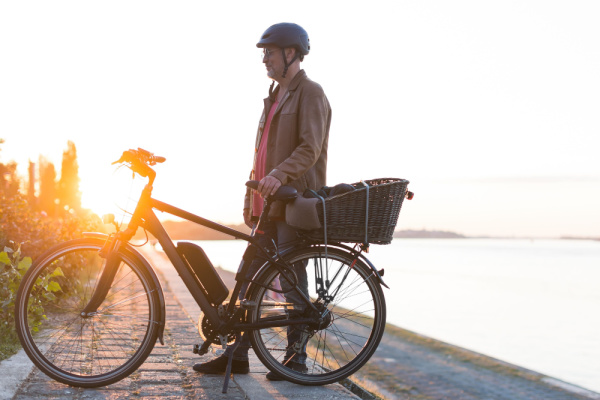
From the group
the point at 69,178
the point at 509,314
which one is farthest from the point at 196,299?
the point at 509,314

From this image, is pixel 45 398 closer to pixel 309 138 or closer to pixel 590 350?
pixel 309 138

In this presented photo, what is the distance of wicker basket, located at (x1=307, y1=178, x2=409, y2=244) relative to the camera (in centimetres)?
327

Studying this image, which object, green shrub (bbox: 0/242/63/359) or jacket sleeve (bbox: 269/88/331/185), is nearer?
jacket sleeve (bbox: 269/88/331/185)

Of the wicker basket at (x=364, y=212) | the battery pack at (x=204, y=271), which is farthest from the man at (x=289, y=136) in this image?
the wicker basket at (x=364, y=212)

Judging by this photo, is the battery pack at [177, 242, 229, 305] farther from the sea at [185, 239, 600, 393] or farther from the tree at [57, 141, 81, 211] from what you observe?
the tree at [57, 141, 81, 211]

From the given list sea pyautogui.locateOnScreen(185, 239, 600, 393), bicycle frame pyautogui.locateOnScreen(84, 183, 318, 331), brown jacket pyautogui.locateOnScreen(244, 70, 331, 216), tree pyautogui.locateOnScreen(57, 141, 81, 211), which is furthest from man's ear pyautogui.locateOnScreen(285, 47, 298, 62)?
tree pyautogui.locateOnScreen(57, 141, 81, 211)

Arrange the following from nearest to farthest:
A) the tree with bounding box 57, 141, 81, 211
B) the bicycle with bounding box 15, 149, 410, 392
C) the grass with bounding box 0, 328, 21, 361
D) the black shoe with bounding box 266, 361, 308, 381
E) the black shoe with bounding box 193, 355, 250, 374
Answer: the bicycle with bounding box 15, 149, 410, 392
the black shoe with bounding box 266, 361, 308, 381
the black shoe with bounding box 193, 355, 250, 374
the grass with bounding box 0, 328, 21, 361
the tree with bounding box 57, 141, 81, 211

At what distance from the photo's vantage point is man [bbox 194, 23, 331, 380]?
11.6ft

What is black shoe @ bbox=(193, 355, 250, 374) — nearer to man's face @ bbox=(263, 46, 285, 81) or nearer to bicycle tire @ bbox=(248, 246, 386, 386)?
bicycle tire @ bbox=(248, 246, 386, 386)

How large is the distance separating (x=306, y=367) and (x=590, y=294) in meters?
81.4

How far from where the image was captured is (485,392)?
16.7 metres

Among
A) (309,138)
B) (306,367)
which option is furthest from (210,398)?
(309,138)

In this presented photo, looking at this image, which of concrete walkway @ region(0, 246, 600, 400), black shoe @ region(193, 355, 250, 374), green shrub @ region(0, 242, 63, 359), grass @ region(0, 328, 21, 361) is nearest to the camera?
concrete walkway @ region(0, 246, 600, 400)

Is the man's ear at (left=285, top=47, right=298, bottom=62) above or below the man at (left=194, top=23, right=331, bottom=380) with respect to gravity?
above
